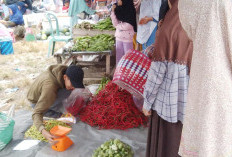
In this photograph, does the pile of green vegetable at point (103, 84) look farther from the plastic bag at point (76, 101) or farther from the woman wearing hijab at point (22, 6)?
the woman wearing hijab at point (22, 6)

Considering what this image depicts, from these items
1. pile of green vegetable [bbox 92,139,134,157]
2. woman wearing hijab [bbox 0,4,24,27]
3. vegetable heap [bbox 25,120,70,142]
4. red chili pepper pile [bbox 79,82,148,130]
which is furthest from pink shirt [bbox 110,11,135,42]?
woman wearing hijab [bbox 0,4,24,27]

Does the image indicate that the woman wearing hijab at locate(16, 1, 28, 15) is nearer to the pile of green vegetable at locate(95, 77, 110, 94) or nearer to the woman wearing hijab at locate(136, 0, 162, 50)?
the pile of green vegetable at locate(95, 77, 110, 94)

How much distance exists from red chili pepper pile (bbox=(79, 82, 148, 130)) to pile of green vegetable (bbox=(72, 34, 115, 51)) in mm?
1363

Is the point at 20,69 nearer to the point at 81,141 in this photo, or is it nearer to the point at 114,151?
the point at 81,141

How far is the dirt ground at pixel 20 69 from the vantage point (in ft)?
13.6

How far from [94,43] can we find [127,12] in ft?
3.23

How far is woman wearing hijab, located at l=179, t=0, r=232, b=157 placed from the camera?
0.95m

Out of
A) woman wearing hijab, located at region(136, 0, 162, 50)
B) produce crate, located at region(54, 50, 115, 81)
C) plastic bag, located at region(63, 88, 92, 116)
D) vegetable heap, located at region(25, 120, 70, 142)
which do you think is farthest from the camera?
produce crate, located at region(54, 50, 115, 81)

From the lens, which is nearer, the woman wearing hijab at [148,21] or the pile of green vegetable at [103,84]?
the woman wearing hijab at [148,21]

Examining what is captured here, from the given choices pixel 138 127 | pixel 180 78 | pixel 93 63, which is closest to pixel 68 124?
pixel 138 127

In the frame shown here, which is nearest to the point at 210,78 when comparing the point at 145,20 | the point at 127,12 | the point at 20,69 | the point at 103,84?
the point at 145,20

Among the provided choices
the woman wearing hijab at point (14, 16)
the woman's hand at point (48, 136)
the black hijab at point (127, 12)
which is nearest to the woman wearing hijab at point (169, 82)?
the woman's hand at point (48, 136)

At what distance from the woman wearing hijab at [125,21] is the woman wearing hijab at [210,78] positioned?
3.01 m

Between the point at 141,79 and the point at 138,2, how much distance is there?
2.14 meters
